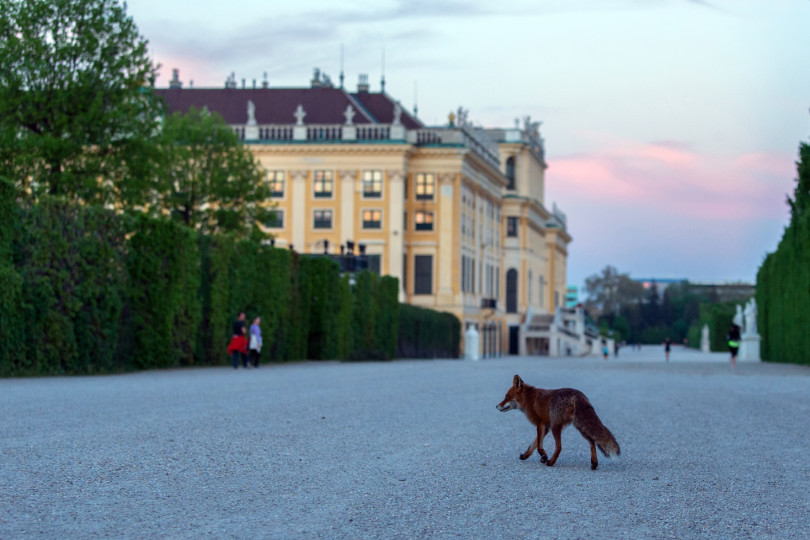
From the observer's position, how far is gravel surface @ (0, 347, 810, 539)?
23.8 ft

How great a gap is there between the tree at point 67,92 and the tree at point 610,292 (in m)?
161

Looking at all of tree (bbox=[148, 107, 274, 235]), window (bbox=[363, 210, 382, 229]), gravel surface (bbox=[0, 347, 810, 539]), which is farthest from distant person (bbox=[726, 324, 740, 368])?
window (bbox=[363, 210, 382, 229])

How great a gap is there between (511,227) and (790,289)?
222ft

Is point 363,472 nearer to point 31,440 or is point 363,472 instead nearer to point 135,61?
point 31,440

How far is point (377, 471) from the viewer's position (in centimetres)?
983

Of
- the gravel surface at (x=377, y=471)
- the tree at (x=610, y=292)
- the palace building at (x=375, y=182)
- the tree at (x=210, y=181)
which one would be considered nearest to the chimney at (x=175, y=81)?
the palace building at (x=375, y=182)

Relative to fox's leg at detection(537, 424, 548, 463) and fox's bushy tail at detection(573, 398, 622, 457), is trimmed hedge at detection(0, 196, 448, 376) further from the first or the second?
fox's bushy tail at detection(573, 398, 622, 457)

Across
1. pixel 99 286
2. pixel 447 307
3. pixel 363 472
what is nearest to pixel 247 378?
pixel 99 286

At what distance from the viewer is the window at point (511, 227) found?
109m

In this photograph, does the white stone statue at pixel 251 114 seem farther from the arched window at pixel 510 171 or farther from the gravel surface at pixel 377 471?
the gravel surface at pixel 377 471

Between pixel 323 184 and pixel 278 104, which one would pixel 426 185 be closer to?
pixel 323 184

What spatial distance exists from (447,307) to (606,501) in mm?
75570

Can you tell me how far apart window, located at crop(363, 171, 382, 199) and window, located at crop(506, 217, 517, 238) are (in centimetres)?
2800

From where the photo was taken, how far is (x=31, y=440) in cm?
1162
